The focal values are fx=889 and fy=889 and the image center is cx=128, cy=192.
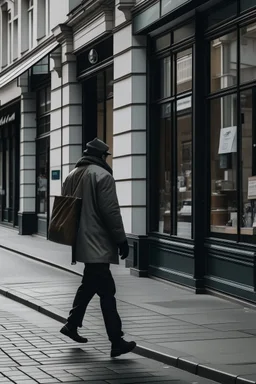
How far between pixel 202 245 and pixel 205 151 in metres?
1.50

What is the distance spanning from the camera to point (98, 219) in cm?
921

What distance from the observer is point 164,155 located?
15984mm

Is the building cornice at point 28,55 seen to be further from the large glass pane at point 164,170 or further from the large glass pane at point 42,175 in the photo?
the large glass pane at point 164,170

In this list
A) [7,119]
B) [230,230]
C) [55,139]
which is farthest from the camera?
[7,119]

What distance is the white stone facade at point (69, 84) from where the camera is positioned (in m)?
16.5

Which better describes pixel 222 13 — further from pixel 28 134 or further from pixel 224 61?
A: pixel 28 134

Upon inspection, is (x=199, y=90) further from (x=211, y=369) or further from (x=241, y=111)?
(x=211, y=369)

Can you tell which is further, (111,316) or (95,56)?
(95,56)

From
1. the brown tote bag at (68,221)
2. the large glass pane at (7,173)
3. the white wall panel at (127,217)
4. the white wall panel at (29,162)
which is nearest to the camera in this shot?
the brown tote bag at (68,221)

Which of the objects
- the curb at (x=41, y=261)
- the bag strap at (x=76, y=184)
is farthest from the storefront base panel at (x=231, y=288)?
the bag strap at (x=76, y=184)

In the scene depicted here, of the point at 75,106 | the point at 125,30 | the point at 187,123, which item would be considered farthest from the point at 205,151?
the point at 75,106

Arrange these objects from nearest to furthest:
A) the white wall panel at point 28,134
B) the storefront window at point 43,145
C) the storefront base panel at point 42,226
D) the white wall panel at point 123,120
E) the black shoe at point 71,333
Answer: the black shoe at point 71,333
the white wall panel at point 123,120
the storefront window at point 43,145
the storefront base panel at point 42,226
the white wall panel at point 28,134

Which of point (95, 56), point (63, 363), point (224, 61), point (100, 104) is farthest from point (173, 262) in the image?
point (100, 104)

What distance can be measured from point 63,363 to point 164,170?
305 inches
